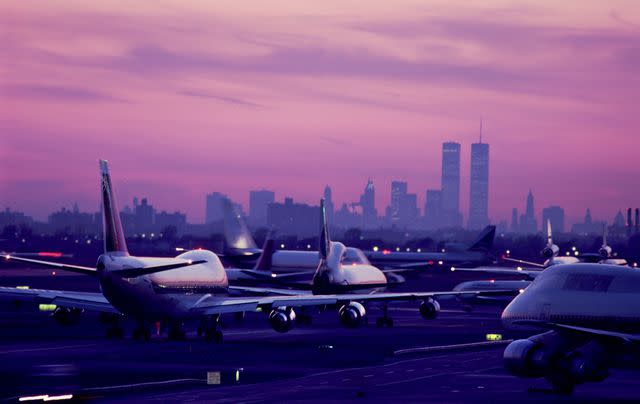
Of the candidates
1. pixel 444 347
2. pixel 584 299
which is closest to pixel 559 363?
pixel 584 299

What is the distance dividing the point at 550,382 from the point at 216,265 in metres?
35.2

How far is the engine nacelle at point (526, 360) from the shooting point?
42906mm

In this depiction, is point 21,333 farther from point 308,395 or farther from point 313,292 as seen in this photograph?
point 308,395

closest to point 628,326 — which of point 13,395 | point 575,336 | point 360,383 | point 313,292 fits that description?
point 575,336

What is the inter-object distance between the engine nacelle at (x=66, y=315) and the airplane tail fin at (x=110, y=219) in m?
7.94

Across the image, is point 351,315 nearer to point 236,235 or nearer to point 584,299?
point 584,299

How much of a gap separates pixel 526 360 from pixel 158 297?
2872 centimetres

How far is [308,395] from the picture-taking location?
141ft

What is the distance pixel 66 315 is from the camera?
2810 inches

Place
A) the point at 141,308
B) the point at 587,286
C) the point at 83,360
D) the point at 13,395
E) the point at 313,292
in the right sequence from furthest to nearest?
the point at 313,292, the point at 141,308, the point at 83,360, the point at 587,286, the point at 13,395

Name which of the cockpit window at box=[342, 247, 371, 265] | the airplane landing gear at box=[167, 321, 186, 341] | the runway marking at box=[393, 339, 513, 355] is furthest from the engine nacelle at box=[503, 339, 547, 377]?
the cockpit window at box=[342, 247, 371, 265]

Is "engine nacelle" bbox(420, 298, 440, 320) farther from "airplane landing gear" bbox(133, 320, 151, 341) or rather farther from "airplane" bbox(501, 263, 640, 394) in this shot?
"airplane" bbox(501, 263, 640, 394)

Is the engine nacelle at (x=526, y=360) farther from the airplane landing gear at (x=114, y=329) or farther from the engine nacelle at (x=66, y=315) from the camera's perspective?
the engine nacelle at (x=66, y=315)

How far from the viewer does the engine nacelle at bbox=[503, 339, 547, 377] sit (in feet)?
141
